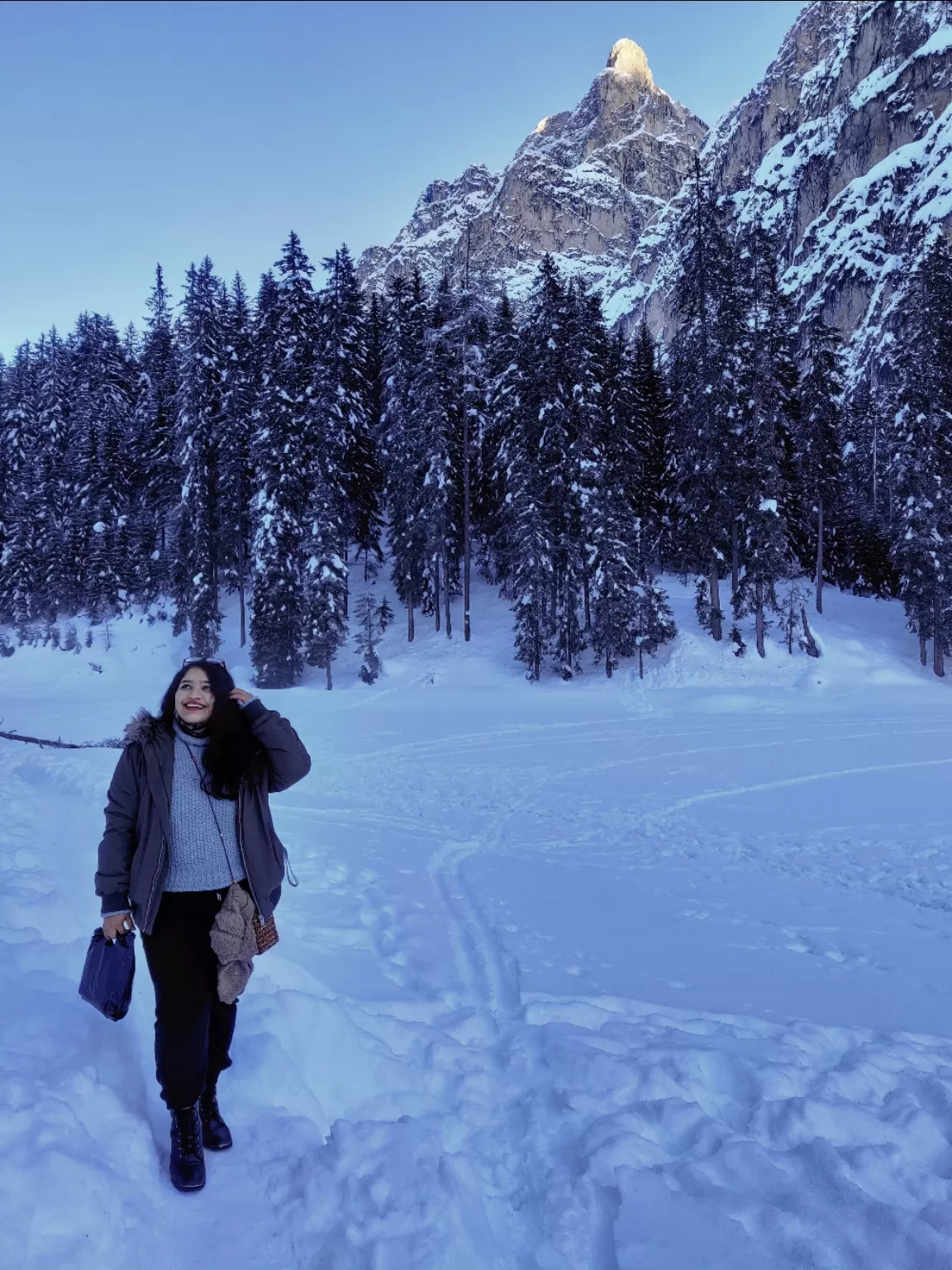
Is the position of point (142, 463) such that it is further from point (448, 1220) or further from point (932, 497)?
point (448, 1220)

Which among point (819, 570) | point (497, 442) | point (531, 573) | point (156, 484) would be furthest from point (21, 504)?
point (819, 570)

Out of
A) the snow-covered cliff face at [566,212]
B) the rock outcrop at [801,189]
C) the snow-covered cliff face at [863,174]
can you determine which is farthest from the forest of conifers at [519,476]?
the snow-covered cliff face at [566,212]

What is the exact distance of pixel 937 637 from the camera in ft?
88.9

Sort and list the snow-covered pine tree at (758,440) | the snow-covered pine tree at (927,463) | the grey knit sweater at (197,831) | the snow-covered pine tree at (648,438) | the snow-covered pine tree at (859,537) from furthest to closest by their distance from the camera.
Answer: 1. the snow-covered pine tree at (859,537)
2. the snow-covered pine tree at (648,438)
3. the snow-covered pine tree at (758,440)
4. the snow-covered pine tree at (927,463)
5. the grey knit sweater at (197,831)

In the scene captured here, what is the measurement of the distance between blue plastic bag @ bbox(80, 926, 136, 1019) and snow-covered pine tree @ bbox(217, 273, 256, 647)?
3206 centimetres

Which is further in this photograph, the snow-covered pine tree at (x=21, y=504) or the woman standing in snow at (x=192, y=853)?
the snow-covered pine tree at (x=21, y=504)

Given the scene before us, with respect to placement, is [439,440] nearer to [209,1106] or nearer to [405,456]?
[405,456]

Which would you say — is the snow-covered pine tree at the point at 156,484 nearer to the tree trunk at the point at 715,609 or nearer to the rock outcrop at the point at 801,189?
the rock outcrop at the point at 801,189

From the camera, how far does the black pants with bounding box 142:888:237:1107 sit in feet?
10.1

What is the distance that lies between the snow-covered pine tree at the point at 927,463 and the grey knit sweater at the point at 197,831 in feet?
101

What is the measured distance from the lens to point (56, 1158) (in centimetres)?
281

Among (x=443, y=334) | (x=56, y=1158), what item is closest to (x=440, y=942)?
(x=56, y=1158)

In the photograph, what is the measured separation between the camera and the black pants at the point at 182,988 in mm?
3070

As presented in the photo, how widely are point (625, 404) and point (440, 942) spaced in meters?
29.3
